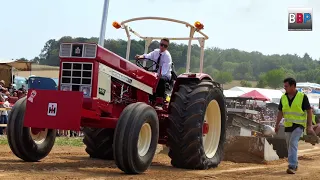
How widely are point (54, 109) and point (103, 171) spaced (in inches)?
44.3

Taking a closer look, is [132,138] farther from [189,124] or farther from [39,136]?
[39,136]

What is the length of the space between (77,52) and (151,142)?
1.65m

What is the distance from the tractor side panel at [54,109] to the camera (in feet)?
24.8

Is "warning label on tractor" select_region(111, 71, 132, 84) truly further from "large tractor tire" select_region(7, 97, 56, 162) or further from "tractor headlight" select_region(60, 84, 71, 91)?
"large tractor tire" select_region(7, 97, 56, 162)

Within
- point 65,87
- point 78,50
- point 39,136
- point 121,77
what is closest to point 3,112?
point 39,136

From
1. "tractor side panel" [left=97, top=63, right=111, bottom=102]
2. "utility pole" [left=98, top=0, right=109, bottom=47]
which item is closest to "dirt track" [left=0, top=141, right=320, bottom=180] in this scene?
"tractor side panel" [left=97, top=63, right=111, bottom=102]

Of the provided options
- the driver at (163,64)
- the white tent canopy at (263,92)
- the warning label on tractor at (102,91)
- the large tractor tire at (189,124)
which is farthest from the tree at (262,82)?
the warning label on tractor at (102,91)

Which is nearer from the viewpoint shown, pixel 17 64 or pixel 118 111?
pixel 118 111

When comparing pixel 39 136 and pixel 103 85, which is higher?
pixel 103 85

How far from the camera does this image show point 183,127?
8680 millimetres

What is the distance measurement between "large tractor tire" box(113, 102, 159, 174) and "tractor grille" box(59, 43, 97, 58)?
934 millimetres

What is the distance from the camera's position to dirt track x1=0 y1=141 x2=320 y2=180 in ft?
23.8

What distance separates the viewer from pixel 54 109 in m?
7.65

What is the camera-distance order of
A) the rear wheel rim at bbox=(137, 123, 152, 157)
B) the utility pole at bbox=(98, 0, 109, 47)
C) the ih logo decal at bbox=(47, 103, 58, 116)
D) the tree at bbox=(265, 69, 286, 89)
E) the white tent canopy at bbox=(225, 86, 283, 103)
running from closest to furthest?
the ih logo decal at bbox=(47, 103, 58, 116) < the rear wheel rim at bbox=(137, 123, 152, 157) < the utility pole at bbox=(98, 0, 109, 47) < the white tent canopy at bbox=(225, 86, 283, 103) < the tree at bbox=(265, 69, 286, 89)
